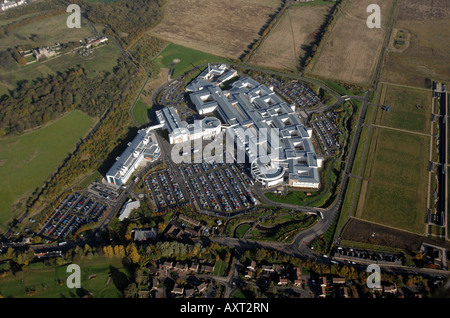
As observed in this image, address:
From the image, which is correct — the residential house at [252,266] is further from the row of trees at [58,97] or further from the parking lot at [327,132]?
the row of trees at [58,97]

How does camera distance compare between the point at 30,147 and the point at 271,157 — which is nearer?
the point at 271,157

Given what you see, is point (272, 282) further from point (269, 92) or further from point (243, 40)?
point (243, 40)

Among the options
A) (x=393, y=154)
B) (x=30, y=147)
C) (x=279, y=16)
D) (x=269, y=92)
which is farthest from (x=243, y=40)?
(x=30, y=147)

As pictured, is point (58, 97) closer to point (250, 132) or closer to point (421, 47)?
point (250, 132)

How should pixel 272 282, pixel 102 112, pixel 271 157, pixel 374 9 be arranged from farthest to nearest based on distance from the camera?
pixel 374 9
pixel 102 112
pixel 271 157
pixel 272 282

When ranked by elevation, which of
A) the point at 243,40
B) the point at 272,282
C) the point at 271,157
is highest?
the point at 243,40

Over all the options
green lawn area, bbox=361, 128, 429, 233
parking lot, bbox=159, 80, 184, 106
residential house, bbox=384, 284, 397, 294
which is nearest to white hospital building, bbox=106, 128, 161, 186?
parking lot, bbox=159, 80, 184, 106
